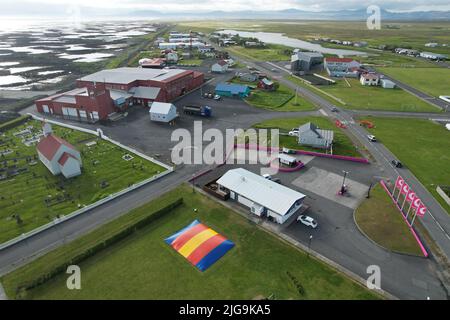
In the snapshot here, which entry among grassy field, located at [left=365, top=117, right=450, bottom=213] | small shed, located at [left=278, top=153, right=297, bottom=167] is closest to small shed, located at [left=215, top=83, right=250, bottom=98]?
grassy field, located at [left=365, top=117, right=450, bottom=213]

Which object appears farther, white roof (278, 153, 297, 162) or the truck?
the truck

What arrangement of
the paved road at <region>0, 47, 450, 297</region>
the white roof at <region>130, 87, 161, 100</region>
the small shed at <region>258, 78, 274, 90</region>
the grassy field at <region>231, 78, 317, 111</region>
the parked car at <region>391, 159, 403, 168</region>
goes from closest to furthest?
the paved road at <region>0, 47, 450, 297</region>
the parked car at <region>391, 159, 403, 168</region>
the white roof at <region>130, 87, 161, 100</region>
the grassy field at <region>231, 78, 317, 111</region>
the small shed at <region>258, 78, 274, 90</region>

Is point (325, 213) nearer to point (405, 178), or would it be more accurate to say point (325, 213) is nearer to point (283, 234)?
point (283, 234)

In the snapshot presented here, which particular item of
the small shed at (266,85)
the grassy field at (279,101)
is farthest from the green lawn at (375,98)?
the small shed at (266,85)

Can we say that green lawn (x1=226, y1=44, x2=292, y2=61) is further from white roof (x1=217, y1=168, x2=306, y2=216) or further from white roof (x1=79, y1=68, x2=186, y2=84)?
white roof (x1=217, y1=168, x2=306, y2=216)

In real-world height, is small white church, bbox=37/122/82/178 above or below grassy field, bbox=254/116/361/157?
above

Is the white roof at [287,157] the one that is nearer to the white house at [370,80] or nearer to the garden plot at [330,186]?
the garden plot at [330,186]

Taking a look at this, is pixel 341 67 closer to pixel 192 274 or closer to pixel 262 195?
pixel 262 195
